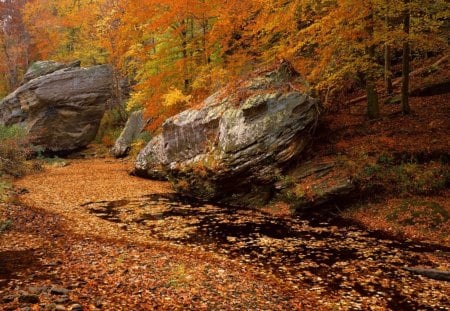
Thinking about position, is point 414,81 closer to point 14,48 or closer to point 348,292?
point 348,292

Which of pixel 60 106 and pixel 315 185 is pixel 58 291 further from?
pixel 60 106

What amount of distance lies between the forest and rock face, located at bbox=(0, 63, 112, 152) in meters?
0.51

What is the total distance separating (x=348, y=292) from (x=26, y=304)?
270 inches

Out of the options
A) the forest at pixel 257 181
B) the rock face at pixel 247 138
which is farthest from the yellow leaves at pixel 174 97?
the rock face at pixel 247 138

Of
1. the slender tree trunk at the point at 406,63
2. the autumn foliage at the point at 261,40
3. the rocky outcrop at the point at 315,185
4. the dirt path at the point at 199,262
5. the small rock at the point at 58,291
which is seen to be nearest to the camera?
the small rock at the point at 58,291

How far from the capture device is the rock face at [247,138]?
17359 millimetres

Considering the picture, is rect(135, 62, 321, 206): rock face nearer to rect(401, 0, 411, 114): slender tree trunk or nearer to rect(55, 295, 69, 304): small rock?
rect(401, 0, 411, 114): slender tree trunk

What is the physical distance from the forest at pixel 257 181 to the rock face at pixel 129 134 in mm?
200

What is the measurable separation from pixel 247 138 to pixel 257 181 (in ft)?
6.85

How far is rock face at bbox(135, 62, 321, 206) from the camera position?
17359 mm

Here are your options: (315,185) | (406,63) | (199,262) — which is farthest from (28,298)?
(406,63)

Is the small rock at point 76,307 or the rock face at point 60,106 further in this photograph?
the rock face at point 60,106

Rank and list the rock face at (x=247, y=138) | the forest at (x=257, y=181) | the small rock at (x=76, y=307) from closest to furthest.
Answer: the small rock at (x=76, y=307) < the forest at (x=257, y=181) < the rock face at (x=247, y=138)

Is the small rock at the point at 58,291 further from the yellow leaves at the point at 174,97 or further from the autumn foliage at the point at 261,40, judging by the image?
the yellow leaves at the point at 174,97
